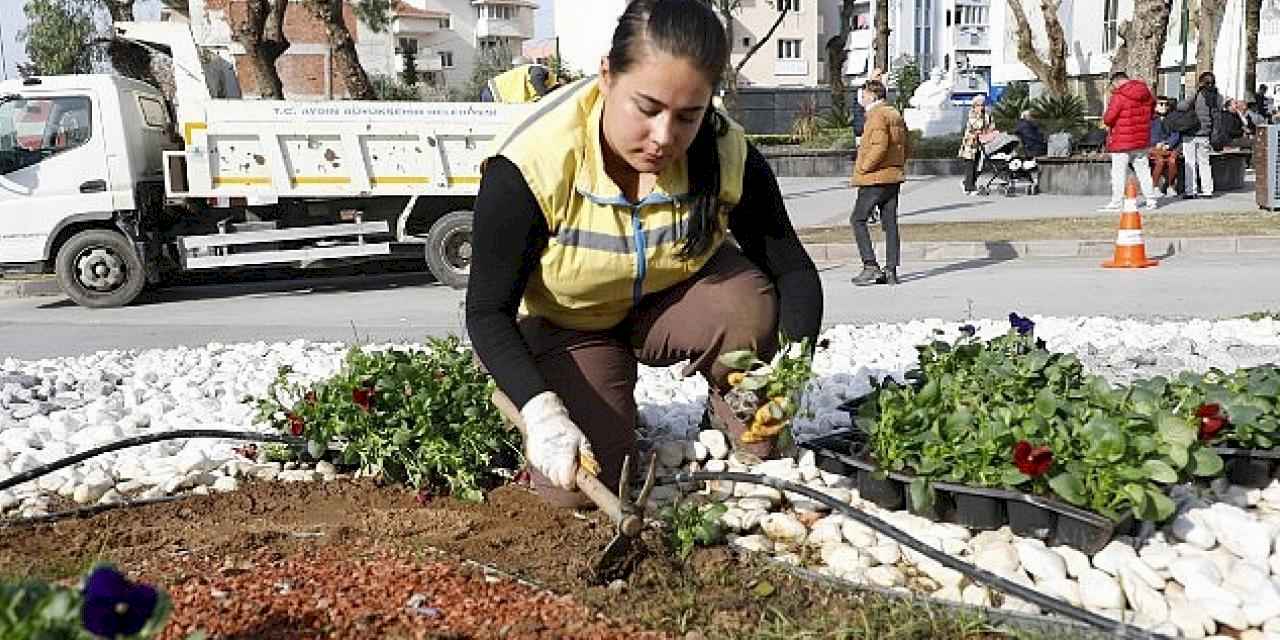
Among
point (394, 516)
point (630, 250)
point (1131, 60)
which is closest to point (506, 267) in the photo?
point (630, 250)

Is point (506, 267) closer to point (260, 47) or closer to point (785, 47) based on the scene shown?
point (260, 47)

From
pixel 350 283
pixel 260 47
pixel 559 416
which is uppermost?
pixel 260 47

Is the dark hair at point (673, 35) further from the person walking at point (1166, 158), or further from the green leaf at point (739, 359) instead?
the person walking at point (1166, 158)

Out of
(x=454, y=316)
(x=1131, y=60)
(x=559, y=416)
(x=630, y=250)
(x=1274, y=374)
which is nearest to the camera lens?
(x=559, y=416)

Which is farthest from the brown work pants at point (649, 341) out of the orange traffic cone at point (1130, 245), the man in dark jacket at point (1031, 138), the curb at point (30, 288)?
the man in dark jacket at point (1031, 138)

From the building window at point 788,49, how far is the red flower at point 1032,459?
246 feet

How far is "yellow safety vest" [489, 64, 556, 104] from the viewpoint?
36.8 feet

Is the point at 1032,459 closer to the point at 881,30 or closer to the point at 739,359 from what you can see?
the point at 739,359

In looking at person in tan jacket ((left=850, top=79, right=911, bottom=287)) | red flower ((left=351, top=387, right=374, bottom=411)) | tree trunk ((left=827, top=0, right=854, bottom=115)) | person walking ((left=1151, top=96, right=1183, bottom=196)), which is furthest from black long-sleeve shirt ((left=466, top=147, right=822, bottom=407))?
tree trunk ((left=827, top=0, right=854, bottom=115))

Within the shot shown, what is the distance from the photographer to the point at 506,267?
10.3ft

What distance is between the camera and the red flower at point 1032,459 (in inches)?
116

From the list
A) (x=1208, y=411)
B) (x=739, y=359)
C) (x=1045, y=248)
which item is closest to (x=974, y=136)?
(x=1045, y=248)

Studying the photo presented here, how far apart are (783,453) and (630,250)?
3.35 ft

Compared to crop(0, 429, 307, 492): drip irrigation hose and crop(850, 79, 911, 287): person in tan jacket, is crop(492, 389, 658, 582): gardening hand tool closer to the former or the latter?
crop(0, 429, 307, 492): drip irrigation hose
